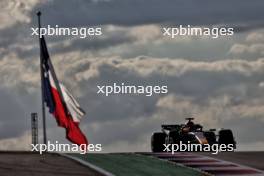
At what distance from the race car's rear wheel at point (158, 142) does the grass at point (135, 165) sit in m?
8.34

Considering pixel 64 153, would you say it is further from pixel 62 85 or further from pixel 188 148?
pixel 188 148

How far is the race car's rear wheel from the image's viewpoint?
4047 cm

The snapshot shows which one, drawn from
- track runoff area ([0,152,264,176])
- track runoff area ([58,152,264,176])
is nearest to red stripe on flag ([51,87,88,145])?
track runoff area ([0,152,264,176])

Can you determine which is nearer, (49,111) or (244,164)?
(49,111)

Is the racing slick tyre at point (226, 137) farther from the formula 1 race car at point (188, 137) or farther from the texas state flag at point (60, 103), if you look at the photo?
the texas state flag at point (60, 103)

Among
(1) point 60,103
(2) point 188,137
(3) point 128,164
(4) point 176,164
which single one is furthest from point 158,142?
(1) point 60,103

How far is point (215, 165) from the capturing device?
30234 millimetres

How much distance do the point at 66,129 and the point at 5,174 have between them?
2.39 metres

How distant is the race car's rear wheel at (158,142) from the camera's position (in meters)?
40.5

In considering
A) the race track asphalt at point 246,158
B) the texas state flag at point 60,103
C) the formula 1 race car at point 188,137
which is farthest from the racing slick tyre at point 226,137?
the texas state flag at point 60,103

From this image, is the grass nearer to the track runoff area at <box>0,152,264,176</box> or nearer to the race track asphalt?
the track runoff area at <box>0,152,264,176</box>

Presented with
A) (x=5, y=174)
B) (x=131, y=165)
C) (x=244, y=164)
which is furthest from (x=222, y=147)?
(x=5, y=174)

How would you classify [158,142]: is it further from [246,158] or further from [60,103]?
[60,103]

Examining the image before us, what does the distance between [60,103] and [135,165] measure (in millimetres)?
3820
